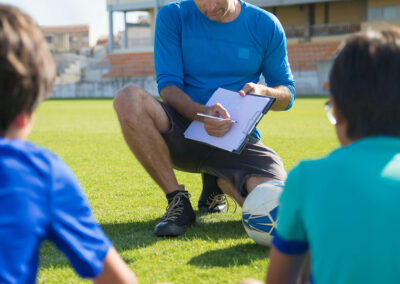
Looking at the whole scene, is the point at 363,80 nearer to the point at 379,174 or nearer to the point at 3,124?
the point at 379,174

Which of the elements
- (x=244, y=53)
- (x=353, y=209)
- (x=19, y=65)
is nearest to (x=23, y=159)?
(x=19, y=65)

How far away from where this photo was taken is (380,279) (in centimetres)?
126

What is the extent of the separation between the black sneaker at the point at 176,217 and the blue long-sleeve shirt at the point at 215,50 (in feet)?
2.48

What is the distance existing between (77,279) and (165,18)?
212 centimetres

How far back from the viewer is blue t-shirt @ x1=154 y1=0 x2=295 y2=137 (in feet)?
13.1

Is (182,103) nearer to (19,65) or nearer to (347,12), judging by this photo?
Result: (19,65)

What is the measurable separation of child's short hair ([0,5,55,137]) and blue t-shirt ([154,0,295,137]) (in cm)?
261

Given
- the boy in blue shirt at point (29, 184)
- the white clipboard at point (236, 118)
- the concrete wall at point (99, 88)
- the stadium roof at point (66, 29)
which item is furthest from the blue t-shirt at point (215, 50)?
the stadium roof at point (66, 29)

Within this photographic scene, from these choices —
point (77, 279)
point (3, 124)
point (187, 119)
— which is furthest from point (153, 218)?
point (3, 124)

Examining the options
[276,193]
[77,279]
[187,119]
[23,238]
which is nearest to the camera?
[23,238]

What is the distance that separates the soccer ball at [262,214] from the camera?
3082 millimetres

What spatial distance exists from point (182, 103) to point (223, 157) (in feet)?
1.51

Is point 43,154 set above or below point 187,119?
above

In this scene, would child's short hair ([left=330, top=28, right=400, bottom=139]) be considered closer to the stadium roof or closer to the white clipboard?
the white clipboard
